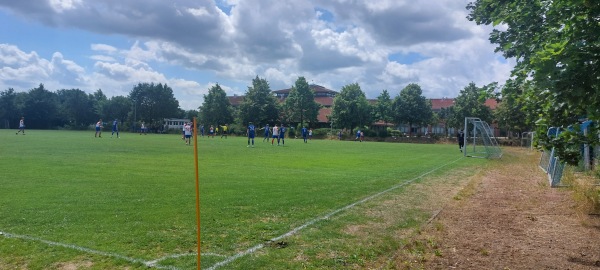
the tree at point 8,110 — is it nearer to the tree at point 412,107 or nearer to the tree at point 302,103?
the tree at point 302,103

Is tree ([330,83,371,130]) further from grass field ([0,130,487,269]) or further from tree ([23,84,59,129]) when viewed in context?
tree ([23,84,59,129])

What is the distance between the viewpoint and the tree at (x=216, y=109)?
88812 millimetres

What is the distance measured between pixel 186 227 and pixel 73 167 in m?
9.69

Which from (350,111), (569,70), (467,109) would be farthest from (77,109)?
(569,70)

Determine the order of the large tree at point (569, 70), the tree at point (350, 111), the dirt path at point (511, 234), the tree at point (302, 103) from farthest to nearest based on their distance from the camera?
the tree at point (302, 103)
the tree at point (350, 111)
the dirt path at point (511, 234)
the large tree at point (569, 70)

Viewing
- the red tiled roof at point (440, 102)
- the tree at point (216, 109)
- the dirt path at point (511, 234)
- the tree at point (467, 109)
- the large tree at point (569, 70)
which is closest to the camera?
the large tree at point (569, 70)

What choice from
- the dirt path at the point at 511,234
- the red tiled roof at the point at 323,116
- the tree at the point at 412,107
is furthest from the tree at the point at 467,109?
the dirt path at the point at 511,234

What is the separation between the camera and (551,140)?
6578 mm

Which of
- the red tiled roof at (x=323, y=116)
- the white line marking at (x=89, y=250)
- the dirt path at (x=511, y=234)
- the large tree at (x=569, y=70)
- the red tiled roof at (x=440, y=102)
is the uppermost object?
the red tiled roof at (x=440, y=102)

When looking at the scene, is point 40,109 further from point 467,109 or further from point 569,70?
point 569,70

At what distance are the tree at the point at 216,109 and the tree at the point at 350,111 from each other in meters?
24.5

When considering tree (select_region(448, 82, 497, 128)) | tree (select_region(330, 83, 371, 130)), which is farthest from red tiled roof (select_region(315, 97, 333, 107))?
tree (select_region(448, 82, 497, 128))

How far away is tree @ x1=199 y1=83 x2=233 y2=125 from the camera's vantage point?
291 feet

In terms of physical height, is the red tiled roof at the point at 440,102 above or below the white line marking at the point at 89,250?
above
